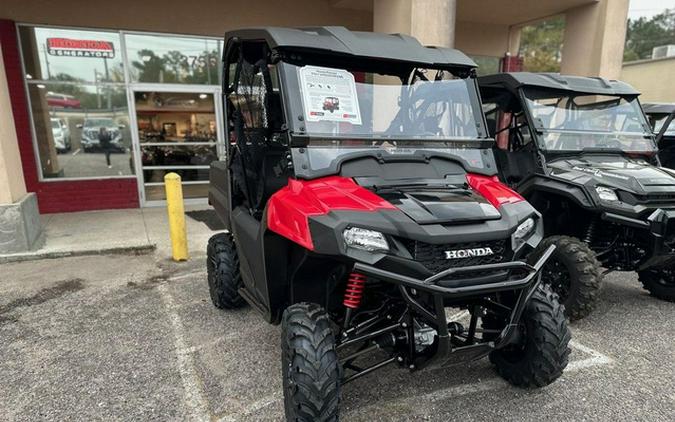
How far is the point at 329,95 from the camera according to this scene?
8.39ft

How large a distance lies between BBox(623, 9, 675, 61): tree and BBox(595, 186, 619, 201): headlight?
45.4 m

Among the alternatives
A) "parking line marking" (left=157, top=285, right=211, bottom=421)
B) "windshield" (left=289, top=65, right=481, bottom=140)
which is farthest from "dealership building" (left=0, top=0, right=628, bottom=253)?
"parking line marking" (left=157, top=285, right=211, bottom=421)

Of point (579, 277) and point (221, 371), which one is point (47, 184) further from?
point (579, 277)

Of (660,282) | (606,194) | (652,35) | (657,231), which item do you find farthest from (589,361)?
(652,35)

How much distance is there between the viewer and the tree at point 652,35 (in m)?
39.9

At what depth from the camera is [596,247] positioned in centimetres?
407

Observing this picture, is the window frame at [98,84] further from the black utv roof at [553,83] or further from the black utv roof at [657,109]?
the black utv roof at [657,109]

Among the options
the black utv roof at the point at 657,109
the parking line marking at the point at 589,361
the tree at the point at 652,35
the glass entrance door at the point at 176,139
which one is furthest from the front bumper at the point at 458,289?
the tree at the point at 652,35

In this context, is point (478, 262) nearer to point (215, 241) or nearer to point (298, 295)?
point (298, 295)

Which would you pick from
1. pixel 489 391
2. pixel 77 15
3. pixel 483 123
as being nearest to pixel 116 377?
pixel 489 391

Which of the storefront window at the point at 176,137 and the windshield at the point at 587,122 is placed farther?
the storefront window at the point at 176,137

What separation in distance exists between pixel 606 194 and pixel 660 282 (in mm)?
1436

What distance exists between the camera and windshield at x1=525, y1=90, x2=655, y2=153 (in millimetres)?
4422

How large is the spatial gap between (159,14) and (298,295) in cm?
757
